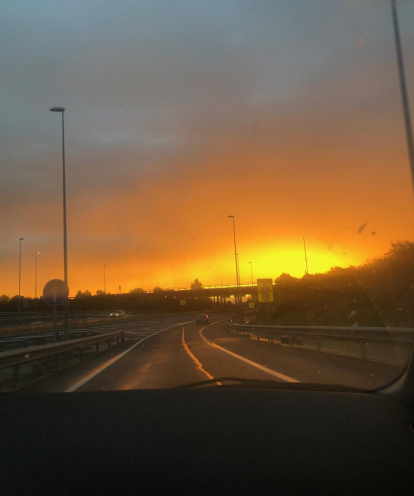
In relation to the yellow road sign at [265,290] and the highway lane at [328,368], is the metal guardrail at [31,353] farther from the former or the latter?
the yellow road sign at [265,290]

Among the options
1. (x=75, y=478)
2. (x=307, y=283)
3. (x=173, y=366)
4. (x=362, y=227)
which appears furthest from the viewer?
(x=307, y=283)

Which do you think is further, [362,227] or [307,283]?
[307,283]

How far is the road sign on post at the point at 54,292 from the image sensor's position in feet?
59.6

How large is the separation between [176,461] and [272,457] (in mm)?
671

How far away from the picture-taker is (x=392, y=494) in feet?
9.55

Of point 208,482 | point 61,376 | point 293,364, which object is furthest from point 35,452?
point 293,364

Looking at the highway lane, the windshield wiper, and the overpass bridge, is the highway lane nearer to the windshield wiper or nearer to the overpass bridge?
the windshield wiper

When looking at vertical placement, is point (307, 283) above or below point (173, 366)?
above

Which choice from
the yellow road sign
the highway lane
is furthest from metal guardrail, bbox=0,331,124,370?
the yellow road sign

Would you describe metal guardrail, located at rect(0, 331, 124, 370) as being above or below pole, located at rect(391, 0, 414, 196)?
below

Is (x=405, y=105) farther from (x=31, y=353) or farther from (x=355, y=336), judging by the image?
(x=31, y=353)

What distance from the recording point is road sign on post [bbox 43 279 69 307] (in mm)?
18172

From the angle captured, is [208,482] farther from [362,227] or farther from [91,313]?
[91,313]

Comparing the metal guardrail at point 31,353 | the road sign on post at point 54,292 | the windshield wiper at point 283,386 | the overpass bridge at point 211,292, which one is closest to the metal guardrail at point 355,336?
the windshield wiper at point 283,386
